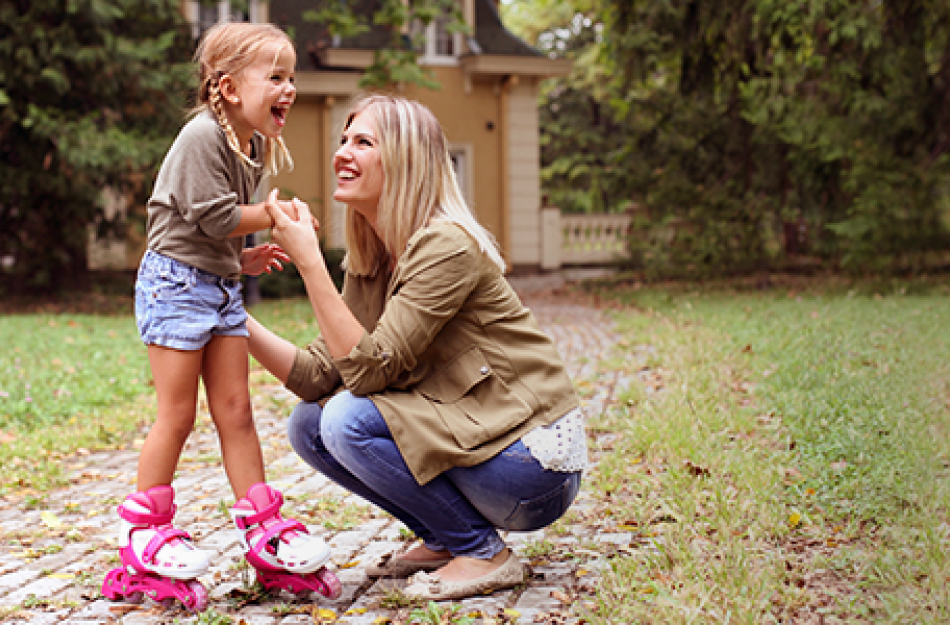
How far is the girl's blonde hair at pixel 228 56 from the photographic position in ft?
9.04

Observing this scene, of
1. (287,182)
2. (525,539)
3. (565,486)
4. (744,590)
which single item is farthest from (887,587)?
(287,182)

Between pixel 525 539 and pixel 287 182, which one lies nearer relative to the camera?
pixel 525 539

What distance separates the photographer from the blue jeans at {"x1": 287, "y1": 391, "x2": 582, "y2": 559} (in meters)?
2.66

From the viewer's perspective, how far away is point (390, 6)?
13344 millimetres

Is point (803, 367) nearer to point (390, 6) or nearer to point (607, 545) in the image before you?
point (607, 545)

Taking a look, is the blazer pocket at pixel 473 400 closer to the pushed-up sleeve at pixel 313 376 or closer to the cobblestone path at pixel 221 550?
the pushed-up sleeve at pixel 313 376

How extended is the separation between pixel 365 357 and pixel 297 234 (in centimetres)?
41

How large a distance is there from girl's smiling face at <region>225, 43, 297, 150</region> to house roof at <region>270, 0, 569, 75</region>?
13657mm

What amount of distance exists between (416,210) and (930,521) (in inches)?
72.6

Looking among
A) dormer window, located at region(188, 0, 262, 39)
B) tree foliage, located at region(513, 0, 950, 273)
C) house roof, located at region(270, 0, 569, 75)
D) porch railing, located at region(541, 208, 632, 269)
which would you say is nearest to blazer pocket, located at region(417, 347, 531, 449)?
tree foliage, located at region(513, 0, 950, 273)

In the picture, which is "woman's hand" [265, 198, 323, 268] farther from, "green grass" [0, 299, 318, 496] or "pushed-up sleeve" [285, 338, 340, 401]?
"green grass" [0, 299, 318, 496]

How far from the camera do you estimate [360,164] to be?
9.12 ft

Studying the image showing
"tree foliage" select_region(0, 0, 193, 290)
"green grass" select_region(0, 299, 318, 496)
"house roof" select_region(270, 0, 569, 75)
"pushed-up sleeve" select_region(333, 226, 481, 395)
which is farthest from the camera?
"house roof" select_region(270, 0, 569, 75)

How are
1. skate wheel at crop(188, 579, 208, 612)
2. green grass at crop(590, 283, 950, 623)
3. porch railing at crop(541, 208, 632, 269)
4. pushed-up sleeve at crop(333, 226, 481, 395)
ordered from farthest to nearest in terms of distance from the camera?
porch railing at crop(541, 208, 632, 269) < skate wheel at crop(188, 579, 208, 612) < pushed-up sleeve at crop(333, 226, 481, 395) < green grass at crop(590, 283, 950, 623)
